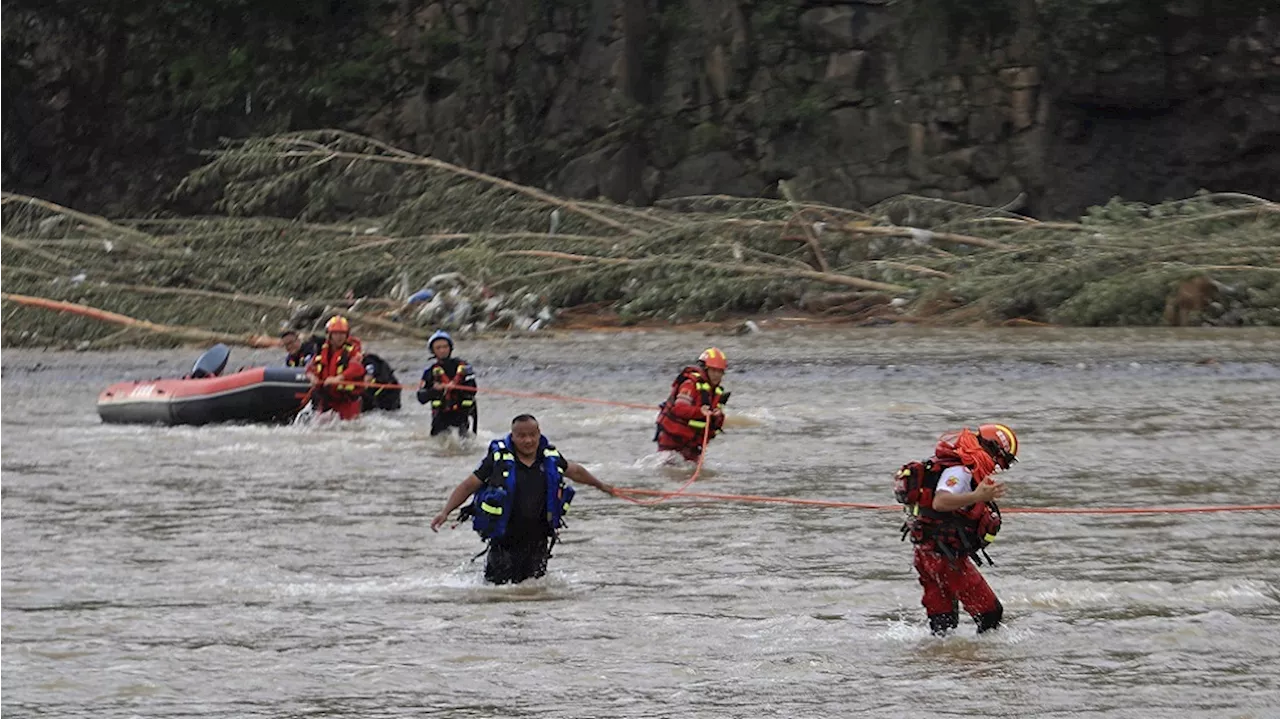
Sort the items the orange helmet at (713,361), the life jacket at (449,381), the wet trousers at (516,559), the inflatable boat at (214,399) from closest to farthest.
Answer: the wet trousers at (516,559), the orange helmet at (713,361), the life jacket at (449,381), the inflatable boat at (214,399)

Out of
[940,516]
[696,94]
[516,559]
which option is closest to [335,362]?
[516,559]

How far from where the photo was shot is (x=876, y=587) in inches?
432

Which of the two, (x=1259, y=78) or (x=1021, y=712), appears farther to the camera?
(x=1259, y=78)

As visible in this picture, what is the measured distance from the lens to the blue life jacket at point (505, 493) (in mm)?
10359

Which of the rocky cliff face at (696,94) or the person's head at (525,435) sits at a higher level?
the rocky cliff face at (696,94)

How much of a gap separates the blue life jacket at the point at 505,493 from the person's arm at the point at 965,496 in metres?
2.29

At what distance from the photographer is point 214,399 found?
18938mm

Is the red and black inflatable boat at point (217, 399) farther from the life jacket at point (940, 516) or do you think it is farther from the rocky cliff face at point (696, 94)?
the rocky cliff face at point (696, 94)

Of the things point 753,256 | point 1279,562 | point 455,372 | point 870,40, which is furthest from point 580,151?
point 1279,562

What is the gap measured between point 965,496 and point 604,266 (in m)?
18.4

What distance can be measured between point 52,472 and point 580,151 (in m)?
21.2

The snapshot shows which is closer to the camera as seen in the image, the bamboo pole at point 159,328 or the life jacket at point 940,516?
the life jacket at point 940,516

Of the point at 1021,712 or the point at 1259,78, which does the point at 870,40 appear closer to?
the point at 1259,78

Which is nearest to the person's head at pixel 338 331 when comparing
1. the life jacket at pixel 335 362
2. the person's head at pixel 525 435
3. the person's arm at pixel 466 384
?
the life jacket at pixel 335 362
